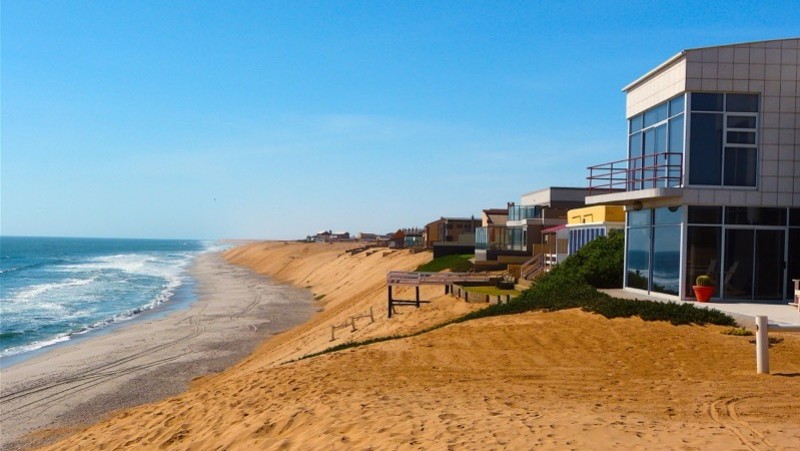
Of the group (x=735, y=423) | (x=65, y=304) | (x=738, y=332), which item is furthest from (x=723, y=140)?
(x=65, y=304)

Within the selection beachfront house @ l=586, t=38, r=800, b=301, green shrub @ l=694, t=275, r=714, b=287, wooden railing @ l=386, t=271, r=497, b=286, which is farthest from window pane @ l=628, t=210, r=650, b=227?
wooden railing @ l=386, t=271, r=497, b=286

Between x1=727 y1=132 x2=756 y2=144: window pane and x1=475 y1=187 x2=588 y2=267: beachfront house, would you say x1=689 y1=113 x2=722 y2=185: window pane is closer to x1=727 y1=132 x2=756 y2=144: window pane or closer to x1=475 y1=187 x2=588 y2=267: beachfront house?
x1=727 y1=132 x2=756 y2=144: window pane

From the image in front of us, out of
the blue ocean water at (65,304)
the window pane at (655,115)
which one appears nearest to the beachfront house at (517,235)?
the window pane at (655,115)

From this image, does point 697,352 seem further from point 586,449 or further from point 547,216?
point 547,216

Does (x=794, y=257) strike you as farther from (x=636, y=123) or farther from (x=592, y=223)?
(x=592, y=223)

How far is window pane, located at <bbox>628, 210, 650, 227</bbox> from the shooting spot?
20172mm

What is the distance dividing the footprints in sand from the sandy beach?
3cm

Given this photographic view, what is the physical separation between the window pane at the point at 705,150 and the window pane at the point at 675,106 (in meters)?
0.49

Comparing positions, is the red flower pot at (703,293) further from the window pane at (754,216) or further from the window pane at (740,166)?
the window pane at (740,166)

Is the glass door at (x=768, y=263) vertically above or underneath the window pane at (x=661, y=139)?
underneath

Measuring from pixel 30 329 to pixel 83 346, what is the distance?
735 cm

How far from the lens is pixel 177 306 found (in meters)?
44.3

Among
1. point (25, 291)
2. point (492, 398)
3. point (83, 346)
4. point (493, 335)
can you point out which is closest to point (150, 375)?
point (83, 346)

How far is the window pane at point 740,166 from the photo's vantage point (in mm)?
18312
